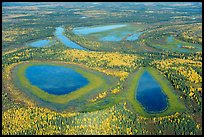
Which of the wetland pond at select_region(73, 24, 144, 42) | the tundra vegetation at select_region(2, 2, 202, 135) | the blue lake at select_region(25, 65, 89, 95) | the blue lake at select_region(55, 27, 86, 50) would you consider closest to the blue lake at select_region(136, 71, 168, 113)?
the tundra vegetation at select_region(2, 2, 202, 135)

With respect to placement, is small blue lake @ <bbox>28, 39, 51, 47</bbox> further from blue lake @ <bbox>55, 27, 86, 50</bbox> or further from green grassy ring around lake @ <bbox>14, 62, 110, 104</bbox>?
green grassy ring around lake @ <bbox>14, 62, 110, 104</bbox>

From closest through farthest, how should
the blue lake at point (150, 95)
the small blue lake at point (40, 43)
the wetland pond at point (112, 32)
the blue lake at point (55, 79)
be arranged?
the blue lake at point (150, 95) → the blue lake at point (55, 79) → the small blue lake at point (40, 43) → the wetland pond at point (112, 32)

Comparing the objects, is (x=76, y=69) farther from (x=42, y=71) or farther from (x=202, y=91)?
(x=202, y=91)

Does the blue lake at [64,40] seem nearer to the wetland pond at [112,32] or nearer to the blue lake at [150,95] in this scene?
the wetland pond at [112,32]

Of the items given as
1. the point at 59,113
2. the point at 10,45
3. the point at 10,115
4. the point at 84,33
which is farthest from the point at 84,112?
the point at 84,33

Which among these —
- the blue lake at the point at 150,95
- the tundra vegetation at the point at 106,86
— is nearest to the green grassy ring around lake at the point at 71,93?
the tundra vegetation at the point at 106,86

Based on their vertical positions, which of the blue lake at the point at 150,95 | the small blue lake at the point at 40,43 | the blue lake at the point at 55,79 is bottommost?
the blue lake at the point at 150,95
